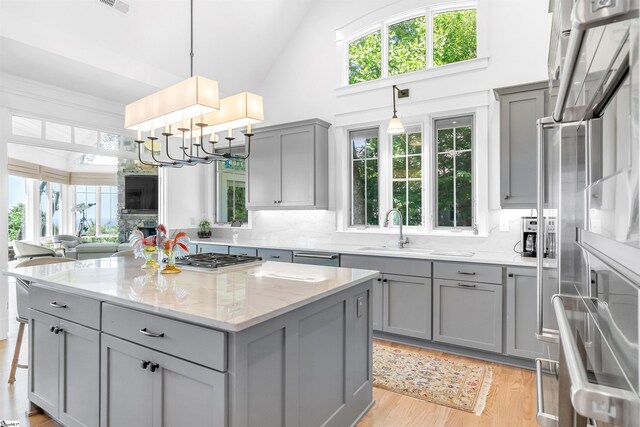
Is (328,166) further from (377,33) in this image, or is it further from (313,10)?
(313,10)

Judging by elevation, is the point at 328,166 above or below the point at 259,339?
above

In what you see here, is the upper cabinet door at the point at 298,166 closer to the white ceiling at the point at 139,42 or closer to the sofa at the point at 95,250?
the white ceiling at the point at 139,42

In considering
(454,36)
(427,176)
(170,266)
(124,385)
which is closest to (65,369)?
(124,385)

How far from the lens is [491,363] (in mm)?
3139

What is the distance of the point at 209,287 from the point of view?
1.96 meters

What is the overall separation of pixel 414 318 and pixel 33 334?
3024 mm

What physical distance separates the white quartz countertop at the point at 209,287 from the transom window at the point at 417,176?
79.8 inches

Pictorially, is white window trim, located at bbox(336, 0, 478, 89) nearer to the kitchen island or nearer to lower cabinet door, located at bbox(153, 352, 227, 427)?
the kitchen island

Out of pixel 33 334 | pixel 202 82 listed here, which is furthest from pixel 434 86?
pixel 33 334

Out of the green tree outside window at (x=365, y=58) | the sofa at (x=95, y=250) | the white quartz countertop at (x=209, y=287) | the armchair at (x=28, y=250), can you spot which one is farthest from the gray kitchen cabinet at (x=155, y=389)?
the armchair at (x=28, y=250)

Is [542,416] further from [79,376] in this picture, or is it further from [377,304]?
[377,304]

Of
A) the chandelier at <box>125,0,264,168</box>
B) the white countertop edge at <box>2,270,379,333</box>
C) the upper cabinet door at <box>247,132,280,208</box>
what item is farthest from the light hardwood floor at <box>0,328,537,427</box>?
the upper cabinet door at <box>247,132,280,208</box>

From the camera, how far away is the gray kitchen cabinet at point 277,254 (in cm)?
428

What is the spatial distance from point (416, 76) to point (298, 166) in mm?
1758
